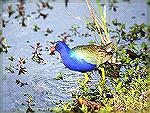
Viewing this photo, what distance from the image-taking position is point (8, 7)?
257 cm

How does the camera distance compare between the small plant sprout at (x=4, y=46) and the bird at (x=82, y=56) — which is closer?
the bird at (x=82, y=56)

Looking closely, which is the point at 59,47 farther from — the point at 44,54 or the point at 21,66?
the point at 21,66

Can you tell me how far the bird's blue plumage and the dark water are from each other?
0.05m

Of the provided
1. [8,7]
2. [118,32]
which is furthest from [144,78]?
Result: [8,7]

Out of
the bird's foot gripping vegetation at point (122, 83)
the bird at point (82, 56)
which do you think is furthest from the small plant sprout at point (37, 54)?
the bird's foot gripping vegetation at point (122, 83)

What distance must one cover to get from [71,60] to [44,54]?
0.23 m

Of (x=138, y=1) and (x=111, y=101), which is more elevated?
(x=138, y=1)

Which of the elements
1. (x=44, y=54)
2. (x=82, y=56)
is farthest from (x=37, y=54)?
(x=82, y=56)

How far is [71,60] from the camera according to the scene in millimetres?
2309

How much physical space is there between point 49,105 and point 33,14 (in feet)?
2.05

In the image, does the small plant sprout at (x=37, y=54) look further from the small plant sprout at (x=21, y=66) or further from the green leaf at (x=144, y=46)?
the green leaf at (x=144, y=46)

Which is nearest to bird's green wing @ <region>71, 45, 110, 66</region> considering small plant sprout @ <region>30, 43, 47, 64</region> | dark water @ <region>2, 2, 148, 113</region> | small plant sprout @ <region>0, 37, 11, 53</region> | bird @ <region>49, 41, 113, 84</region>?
bird @ <region>49, 41, 113, 84</region>

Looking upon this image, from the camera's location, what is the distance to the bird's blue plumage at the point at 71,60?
2.31 metres

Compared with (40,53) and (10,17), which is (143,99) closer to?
(40,53)
